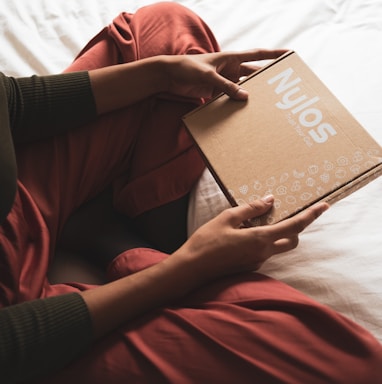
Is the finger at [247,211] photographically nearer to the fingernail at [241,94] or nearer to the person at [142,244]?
the person at [142,244]

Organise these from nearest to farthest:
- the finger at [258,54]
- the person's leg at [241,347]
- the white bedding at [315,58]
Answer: the person's leg at [241,347] → the white bedding at [315,58] → the finger at [258,54]

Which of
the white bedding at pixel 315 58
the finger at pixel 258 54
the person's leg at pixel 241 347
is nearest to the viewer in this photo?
the person's leg at pixel 241 347

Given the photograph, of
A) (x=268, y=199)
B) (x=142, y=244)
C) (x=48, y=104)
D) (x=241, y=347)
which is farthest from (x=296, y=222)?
(x=48, y=104)

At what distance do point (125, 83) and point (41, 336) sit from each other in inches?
15.5

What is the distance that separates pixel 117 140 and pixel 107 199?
11 centimetres

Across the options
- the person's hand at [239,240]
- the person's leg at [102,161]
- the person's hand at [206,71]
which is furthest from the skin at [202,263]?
the person's hand at [206,71]

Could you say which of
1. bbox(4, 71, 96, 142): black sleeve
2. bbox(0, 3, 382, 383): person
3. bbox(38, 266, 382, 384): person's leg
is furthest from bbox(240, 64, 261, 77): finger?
bbox(38, 266, 382, 384): person's leg

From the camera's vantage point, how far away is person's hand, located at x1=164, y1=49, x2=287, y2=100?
68 centimetres

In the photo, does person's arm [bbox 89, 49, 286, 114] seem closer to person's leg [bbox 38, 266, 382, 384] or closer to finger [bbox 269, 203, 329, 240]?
finger [bbox 269, 203, 329, 240]

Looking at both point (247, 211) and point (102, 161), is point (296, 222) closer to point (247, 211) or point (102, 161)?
point (247, 211)

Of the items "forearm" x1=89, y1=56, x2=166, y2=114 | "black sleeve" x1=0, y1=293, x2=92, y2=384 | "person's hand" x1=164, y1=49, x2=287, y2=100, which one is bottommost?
"black sleeve" x1=0, y1=293, x2=92, y2=384

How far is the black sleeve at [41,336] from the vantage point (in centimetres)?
50

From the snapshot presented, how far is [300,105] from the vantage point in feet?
2.12

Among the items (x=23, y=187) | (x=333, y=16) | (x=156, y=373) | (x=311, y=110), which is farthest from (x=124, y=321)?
(x=333, y=16)
